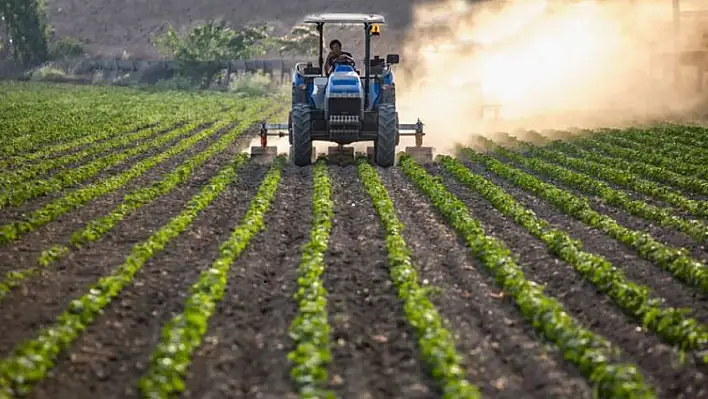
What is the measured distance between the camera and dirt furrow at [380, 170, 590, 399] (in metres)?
8.13

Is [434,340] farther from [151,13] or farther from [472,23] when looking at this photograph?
[151,13]

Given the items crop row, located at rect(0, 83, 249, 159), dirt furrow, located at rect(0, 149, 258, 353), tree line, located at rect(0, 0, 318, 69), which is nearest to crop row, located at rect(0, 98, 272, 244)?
dirt furrow, located at rect(0, 149, 258, 353)

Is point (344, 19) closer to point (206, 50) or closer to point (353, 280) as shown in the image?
point (353, 280)

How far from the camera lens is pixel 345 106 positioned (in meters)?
20.7

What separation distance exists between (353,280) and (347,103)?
962 centimetres

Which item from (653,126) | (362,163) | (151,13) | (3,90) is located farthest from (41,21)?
(362,163)

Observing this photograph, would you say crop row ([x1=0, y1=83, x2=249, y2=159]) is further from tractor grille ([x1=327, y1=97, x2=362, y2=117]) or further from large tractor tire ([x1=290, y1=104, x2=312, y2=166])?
tractor grille ([x1=327, y1=97, x2=362, y2=117])

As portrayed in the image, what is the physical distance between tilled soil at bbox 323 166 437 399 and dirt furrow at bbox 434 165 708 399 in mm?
1901

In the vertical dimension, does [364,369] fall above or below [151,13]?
below

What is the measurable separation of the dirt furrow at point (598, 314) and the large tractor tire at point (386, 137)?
5621 millimetres

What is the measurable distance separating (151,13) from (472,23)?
74.3 m

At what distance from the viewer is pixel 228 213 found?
1647 centimetres

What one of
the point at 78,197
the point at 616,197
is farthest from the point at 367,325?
the point at 616,197

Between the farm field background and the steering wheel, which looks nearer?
the farm field background
